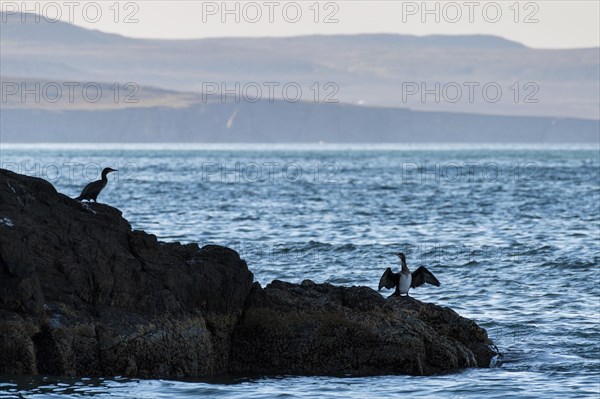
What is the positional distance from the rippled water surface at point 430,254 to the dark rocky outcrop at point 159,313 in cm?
38

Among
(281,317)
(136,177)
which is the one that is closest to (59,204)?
(281,317)

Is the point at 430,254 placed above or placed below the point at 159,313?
below

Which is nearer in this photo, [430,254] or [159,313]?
[159,313]

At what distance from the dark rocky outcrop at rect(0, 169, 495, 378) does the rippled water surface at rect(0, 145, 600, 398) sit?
15.0 inches

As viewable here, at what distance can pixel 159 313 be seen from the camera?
1609 cm

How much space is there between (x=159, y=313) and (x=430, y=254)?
18813 millimetres

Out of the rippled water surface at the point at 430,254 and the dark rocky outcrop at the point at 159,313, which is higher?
the dark rocky outcrop at the point at 159,313

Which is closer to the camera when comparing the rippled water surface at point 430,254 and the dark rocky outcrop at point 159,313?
the dark rocky outcrop at point 159,313

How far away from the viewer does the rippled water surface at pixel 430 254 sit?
15.9 metres

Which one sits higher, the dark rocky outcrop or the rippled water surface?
the dark rocky outcrop

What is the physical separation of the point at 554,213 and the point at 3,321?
40.6 meters

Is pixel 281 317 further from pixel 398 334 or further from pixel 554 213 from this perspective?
pixel 554 213

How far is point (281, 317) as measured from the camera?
16.8 metres

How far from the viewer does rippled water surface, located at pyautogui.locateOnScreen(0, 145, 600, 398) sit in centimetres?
1595
